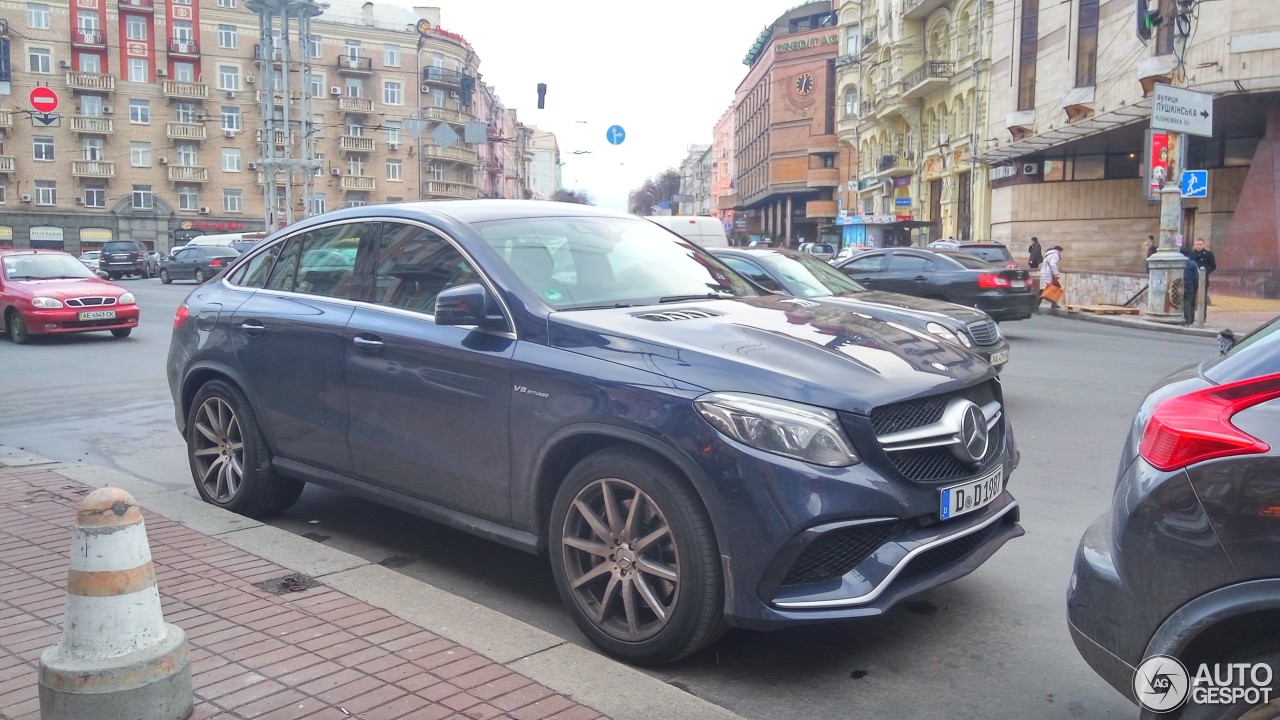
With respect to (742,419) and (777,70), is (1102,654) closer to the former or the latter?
(742,419)

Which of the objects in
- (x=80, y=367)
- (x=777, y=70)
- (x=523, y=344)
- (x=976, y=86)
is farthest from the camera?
(x=777, y=70)

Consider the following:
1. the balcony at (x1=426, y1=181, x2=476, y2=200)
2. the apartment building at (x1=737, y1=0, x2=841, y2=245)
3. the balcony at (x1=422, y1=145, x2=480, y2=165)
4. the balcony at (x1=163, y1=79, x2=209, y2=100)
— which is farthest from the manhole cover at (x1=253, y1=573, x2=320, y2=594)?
the balcony at (x1=422, y1=145, x2=480, y2=165)

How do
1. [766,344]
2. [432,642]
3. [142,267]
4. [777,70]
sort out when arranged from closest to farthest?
[432,642]
[766,344]
[142,267]
[777,70]

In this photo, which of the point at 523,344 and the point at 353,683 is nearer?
the point at 353,683

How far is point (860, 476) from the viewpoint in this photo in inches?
136

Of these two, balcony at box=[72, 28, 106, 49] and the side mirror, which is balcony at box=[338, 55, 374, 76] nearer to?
balcony at box=[72, 28, 106, 49]

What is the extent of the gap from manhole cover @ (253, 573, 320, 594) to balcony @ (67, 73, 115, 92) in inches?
2821

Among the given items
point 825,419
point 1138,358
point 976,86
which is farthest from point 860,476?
point 976,86

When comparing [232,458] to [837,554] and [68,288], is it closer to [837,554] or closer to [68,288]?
[837,554]

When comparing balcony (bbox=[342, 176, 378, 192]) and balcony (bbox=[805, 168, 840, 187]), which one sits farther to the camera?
balcony (bbox=[805, 168, 840, 187])

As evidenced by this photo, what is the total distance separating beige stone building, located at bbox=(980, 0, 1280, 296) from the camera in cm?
2570

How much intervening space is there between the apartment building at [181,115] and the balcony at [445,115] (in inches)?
9.8

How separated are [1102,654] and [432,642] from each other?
2.18m

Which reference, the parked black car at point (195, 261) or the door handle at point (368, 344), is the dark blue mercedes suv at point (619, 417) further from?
the parked black car at point (195, 261)
